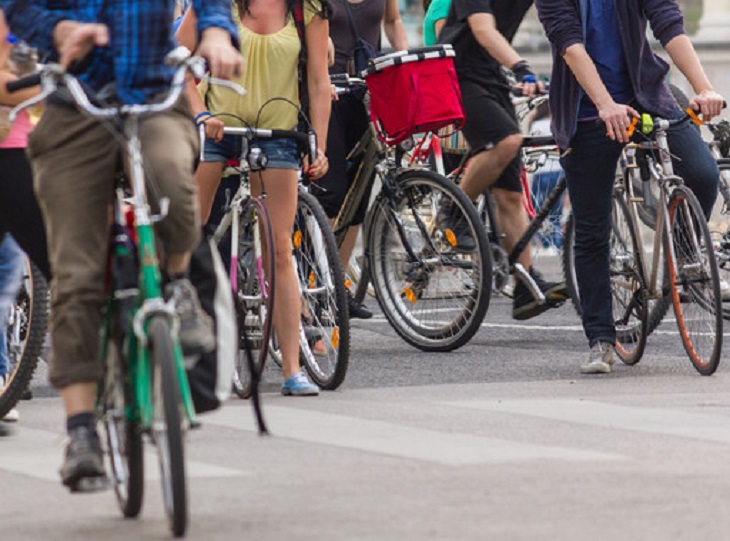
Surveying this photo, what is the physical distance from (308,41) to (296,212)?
0.67m

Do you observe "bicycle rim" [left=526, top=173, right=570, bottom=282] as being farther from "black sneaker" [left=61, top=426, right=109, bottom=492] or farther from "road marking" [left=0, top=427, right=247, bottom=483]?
"black sneaker" [left=61, top=426, right=109, bottom=492]

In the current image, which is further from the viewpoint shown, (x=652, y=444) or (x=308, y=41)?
(x=308, y=41)

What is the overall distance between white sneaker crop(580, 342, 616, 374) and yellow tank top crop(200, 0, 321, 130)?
68.6 inches

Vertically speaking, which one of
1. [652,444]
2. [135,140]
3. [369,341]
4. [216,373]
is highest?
[135,140]

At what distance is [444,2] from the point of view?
1148 centimetres

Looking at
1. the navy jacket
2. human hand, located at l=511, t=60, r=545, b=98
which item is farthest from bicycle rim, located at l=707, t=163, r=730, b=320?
the navy jacket

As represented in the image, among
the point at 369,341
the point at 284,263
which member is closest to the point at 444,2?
the point at 369,341

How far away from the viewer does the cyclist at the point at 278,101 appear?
A: 27.2ft

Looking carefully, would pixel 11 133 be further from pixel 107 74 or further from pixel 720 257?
pixel 720 257

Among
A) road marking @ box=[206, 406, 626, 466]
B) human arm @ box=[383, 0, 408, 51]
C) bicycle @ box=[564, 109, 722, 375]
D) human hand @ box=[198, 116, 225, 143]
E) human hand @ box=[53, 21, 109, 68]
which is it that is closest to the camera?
human hand @ box=[53, 21, 109, 68]

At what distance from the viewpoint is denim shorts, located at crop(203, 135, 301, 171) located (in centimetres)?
832

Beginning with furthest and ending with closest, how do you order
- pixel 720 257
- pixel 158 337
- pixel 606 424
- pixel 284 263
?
1. pixel 720 257
2. pixel 284 263
3. pixel 606 424
4. pixel 158 337

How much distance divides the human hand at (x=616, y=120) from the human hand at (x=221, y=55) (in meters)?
3.14

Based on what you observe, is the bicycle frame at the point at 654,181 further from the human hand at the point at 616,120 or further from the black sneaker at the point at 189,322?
the black sneaker at the point at 189,322
